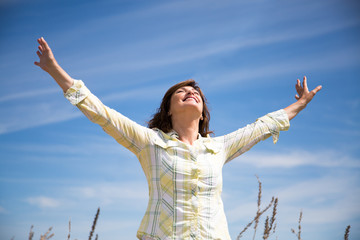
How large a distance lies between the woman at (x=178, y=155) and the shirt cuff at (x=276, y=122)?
0.04ft

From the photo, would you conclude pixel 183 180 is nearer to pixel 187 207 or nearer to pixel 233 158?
Answer: pixel 187 207

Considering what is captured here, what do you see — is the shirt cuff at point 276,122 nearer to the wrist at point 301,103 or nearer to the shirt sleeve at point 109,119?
the wrist at point 301,103

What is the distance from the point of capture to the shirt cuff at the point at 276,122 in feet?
12.6

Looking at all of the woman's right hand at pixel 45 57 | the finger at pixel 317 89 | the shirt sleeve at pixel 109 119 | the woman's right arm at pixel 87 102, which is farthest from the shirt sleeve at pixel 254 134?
the woman's right hand at pixel 45 57

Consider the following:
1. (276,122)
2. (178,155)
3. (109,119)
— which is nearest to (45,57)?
(109,119)

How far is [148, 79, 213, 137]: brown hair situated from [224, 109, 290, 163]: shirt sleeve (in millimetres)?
399

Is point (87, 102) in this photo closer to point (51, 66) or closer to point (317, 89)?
point (51, 66)

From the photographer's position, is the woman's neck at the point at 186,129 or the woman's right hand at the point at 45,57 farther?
the woman's neck at the point at 186,129

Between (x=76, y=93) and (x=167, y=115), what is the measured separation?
132 cm

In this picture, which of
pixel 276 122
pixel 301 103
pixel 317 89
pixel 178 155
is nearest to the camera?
pixel 178 155

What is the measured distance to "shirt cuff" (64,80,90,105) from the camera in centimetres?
281

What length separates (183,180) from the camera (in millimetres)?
3061

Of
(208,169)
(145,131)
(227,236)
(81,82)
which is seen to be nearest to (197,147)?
(208,169)

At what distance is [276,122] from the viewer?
12.6 feet
